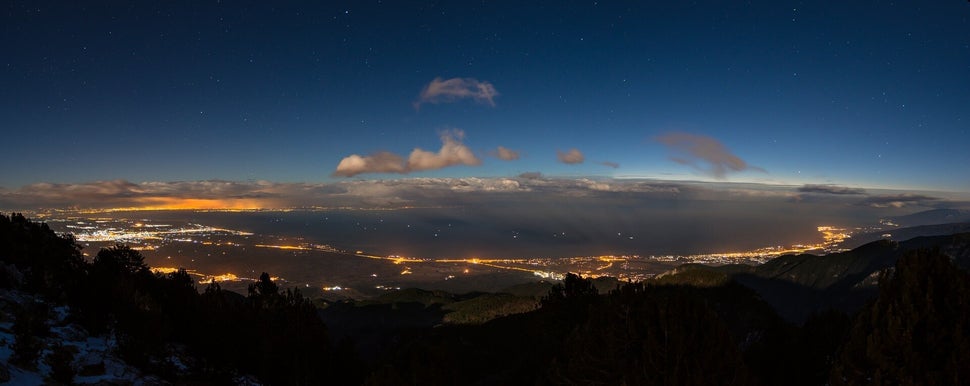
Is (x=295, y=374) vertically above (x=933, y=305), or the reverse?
(x=933, y=305)

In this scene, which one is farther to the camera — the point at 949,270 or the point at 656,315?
the point at 656,315

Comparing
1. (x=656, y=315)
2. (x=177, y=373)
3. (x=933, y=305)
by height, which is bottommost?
(x=177, y=373)

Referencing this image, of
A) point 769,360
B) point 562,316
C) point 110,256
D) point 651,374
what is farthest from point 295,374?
point 769,360

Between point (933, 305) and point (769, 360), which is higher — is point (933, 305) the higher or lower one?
the higher one

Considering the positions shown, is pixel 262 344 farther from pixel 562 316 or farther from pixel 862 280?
pixel 862 280

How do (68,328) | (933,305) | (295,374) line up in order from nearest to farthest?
(933,305), (68,328), (295,374)

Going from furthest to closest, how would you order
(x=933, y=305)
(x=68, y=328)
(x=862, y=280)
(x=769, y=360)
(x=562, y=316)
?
(x=862, y=280), (x=562, y=316), (x=769, y=360), (x=68, y=328), (x=933, y=305)

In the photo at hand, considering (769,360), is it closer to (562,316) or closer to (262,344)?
(562,316)

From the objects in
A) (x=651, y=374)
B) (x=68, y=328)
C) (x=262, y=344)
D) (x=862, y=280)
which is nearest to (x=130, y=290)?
(x=68, y=328)

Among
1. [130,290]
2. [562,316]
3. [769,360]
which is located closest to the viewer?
[130,290]
